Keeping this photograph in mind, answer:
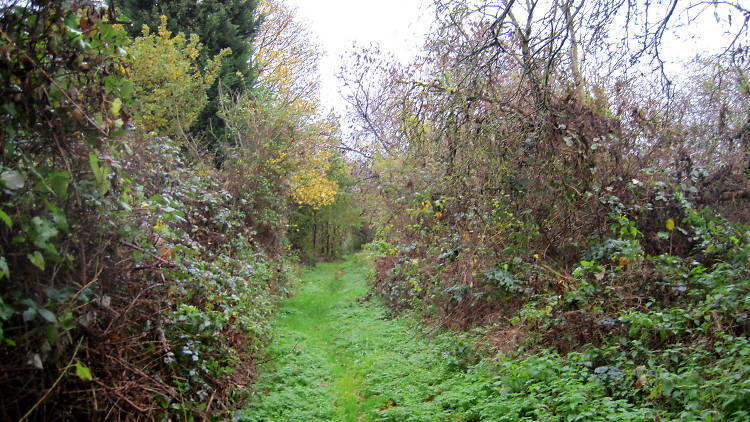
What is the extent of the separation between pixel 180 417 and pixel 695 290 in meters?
5.98

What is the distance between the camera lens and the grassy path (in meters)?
6.36

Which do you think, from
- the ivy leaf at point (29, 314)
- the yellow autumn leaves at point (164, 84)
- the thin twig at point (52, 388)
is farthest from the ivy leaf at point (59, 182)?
the yellow autumn leaves at point (164, 84)

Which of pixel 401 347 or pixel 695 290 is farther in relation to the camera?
pixel 401 347

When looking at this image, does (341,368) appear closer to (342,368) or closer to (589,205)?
(342,368)

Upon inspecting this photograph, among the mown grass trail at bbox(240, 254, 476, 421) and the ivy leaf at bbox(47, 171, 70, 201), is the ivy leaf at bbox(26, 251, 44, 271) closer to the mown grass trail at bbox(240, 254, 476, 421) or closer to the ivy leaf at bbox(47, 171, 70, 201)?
the ivy leaf at bbox(47, 171, 70, 201)

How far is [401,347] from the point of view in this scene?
9.03 meters

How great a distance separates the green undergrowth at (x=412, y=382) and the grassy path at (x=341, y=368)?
17 mm

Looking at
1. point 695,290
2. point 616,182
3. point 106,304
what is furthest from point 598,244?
point 106,304

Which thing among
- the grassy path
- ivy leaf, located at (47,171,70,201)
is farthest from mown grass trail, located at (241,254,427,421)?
ivy leaf, located at (47,171,70,201)

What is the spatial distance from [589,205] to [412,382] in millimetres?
3991

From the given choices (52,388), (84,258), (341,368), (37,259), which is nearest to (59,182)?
(37,259)

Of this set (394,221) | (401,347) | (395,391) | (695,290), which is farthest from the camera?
(394,221)

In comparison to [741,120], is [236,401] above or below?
below

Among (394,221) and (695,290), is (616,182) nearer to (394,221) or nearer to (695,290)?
(695,290)
